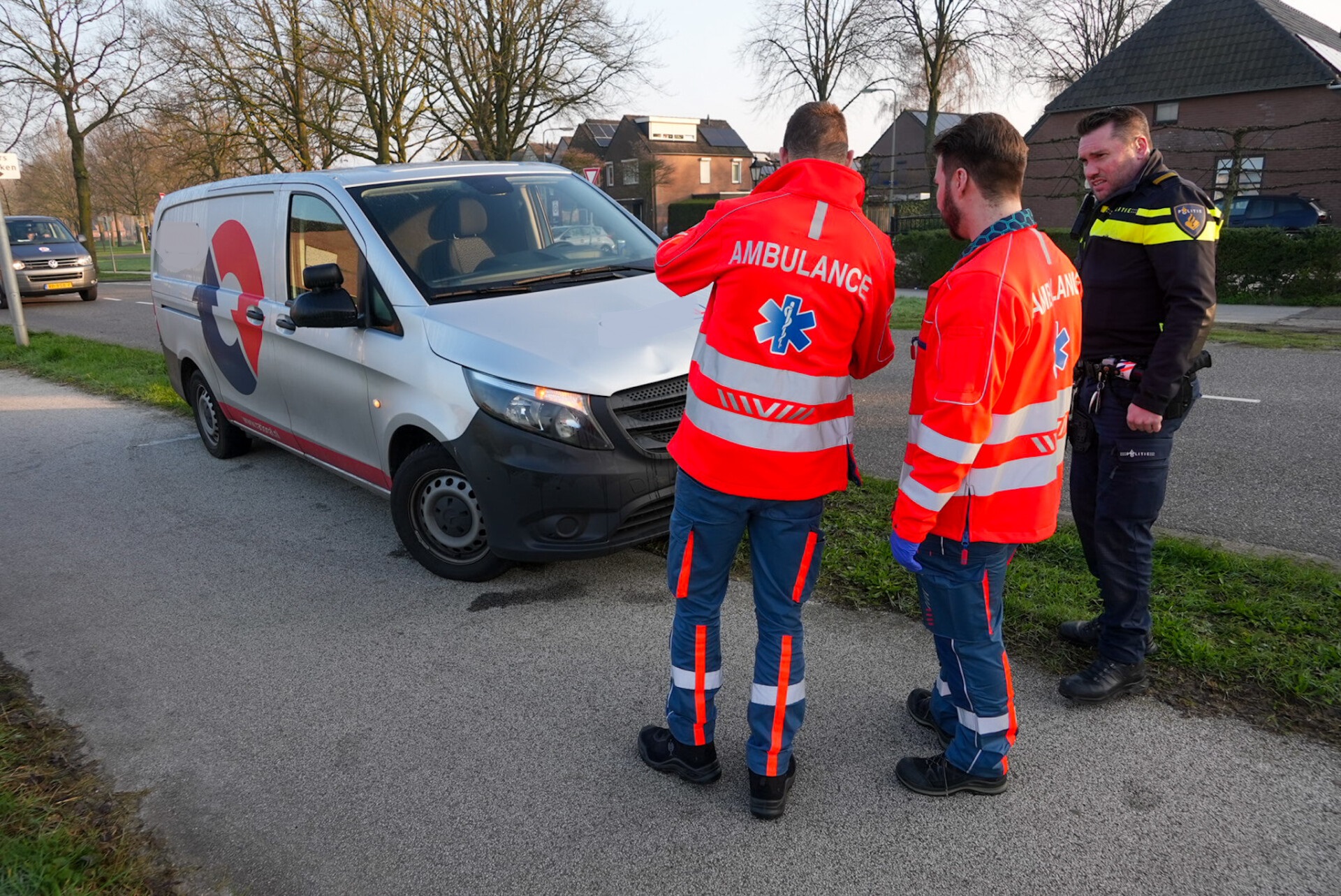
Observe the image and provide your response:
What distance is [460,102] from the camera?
25672 mm

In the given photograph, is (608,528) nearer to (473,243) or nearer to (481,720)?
(481,720)

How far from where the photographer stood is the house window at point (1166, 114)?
29.3 metres

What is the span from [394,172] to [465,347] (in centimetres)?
170

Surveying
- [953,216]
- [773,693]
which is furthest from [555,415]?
[953,216]

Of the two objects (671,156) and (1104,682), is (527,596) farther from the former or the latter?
(671,156)

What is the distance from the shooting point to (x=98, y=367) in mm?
11086

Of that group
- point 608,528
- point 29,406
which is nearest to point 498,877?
point 608,528

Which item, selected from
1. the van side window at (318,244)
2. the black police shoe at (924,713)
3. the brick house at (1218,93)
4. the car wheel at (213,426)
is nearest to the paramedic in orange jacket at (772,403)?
the black police shoe at (924,713)

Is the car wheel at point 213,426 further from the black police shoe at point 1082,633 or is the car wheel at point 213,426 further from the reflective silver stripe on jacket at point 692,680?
the black police shoe at point 1082,633

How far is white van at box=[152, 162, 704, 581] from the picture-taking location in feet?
12.9

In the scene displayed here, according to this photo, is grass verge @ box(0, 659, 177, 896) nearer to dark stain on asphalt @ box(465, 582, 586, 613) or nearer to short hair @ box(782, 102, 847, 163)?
dark stain on asphalt @ box(465, 582, 586, 613)

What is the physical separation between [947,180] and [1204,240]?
106cm

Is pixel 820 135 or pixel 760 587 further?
pixel 760 587

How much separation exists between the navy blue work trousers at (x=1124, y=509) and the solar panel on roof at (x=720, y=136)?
66488 mm
